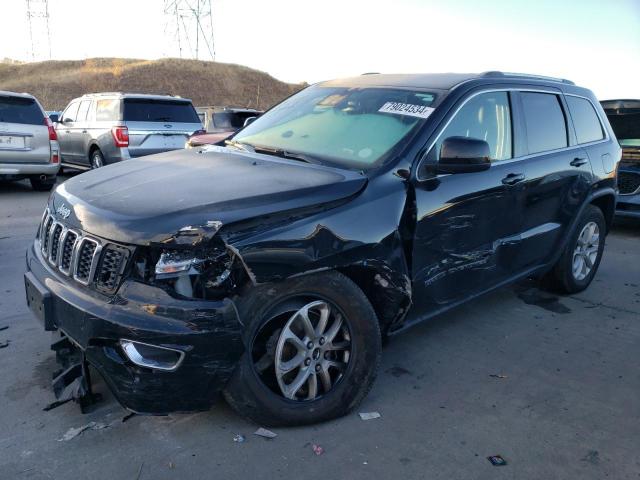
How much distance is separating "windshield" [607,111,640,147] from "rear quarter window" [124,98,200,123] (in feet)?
25.0

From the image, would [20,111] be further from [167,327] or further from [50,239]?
[167,327]

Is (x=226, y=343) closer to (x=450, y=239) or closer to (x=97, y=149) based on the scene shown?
(x=450, y=239)

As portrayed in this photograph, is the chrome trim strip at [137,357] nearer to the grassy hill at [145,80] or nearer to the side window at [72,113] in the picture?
the side window at [72,113]

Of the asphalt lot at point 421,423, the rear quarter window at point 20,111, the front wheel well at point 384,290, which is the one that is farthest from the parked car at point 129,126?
the front wheel well at point 384,290

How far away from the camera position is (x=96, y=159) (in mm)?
11664

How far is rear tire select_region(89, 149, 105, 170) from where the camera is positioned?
11429 millimetres

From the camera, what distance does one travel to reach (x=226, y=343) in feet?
8.20

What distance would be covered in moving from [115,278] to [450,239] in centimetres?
191

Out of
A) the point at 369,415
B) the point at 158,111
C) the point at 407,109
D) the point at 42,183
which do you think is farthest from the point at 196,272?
the point at 158,111

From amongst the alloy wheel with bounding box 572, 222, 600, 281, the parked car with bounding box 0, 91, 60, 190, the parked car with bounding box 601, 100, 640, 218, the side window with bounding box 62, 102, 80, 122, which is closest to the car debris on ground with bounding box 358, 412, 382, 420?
the alloy wheel with bounding box 572, 222, 600, 281

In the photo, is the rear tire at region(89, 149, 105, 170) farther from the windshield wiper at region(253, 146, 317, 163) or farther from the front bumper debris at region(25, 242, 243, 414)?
the front bumper debris at region(25, 242, 243, 414)

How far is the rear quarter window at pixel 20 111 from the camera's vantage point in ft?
31.6

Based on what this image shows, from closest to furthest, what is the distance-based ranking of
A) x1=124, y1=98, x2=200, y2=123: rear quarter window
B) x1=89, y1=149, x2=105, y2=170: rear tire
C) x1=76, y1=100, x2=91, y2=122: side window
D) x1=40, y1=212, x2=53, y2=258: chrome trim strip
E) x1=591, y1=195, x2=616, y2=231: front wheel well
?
1. x1=40, y1=212, x2=53, y2=258: chrome trim strip
2. x1=591, y1=195, x2=616, y2=231: front wheel well
3. x1=124, y1=98, x2=200, y2=123: rear quarter window
4. x1=89, y1=149, x2=105, y2=170: rear tire
5. x1=76, y1=100, x2=91, y2=122: side window

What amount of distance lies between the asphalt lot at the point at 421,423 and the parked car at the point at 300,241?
227mm
